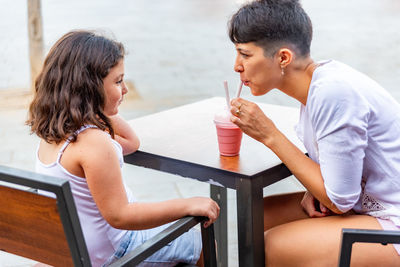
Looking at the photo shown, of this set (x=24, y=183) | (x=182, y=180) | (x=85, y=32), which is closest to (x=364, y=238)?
(x=24, y=183)

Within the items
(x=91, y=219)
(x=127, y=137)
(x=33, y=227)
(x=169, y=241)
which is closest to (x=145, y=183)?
(x=127, y=137)

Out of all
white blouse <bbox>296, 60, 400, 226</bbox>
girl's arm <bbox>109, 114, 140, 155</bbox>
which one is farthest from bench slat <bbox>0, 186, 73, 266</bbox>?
white blouse <bbox>296, 60, 400, 226</bbox>

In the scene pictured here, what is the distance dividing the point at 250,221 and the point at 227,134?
296 millimetres

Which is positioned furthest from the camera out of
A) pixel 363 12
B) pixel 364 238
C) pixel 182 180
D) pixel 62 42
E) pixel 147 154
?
pixel 363 12

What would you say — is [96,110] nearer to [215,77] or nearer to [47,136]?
[47,136]

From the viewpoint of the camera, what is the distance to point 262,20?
1.93m

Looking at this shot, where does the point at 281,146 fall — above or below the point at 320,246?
above

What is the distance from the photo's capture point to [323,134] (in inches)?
72.6

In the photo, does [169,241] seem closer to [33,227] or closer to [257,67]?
[33,227]

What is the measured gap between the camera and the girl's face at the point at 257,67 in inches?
76.9

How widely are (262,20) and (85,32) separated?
0.54m

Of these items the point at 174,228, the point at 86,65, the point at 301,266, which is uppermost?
the point at 86,65

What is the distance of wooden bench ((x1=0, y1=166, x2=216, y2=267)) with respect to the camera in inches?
56.4

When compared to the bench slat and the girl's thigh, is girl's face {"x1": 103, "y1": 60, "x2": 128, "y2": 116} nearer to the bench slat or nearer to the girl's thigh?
the bench slat
